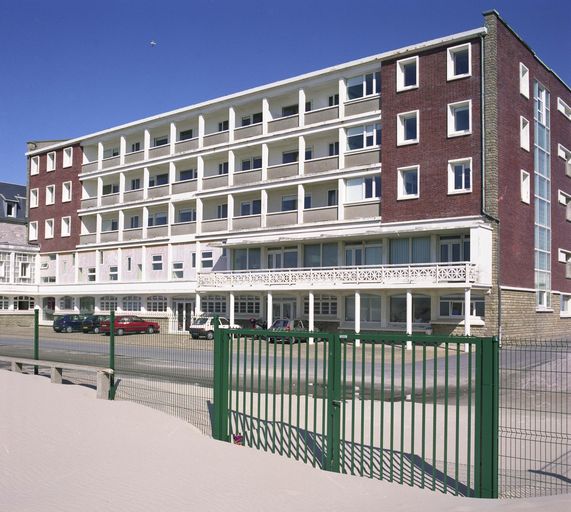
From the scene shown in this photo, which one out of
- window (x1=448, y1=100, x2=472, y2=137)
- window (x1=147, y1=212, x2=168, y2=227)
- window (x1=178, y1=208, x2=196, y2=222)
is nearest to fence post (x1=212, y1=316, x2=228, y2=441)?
window (x1=448, y1=100, x2=472, y2=137)

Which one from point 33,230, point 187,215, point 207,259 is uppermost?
point 187,215

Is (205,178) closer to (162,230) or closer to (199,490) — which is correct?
(162,230)

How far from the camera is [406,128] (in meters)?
35.6

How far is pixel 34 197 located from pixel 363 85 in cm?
3431

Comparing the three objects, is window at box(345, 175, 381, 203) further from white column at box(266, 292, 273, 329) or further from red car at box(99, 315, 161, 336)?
red car at box(99, 315, 161, 336)

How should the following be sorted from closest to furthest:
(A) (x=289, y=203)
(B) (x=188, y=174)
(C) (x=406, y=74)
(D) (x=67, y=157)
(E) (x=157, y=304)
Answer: (C) (x=406, y=74), (A) (x=289, y=203), (E) (x=157, y=304), (B) (x=188, y=174), (D) (x=67, y=157)

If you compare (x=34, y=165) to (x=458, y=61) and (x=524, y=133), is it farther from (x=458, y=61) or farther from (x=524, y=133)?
(x=524, y=133)

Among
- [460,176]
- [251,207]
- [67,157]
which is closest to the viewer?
[460,176]

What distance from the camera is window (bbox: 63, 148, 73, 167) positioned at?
56281mm

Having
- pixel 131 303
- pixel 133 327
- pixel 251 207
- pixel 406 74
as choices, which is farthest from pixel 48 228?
pixel 406 74

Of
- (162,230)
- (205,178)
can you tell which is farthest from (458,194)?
(162,230)

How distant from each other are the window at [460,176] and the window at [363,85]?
22.1 feet

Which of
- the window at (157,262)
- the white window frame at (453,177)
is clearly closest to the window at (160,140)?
the window at (157,262)

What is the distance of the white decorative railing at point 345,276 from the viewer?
31328mm
